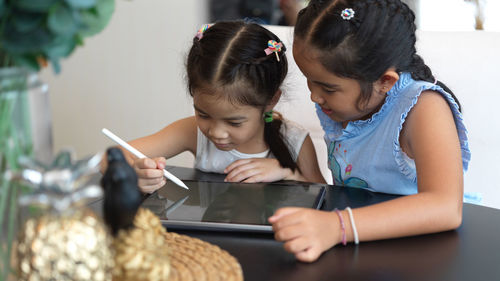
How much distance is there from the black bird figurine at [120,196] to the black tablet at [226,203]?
0.33m

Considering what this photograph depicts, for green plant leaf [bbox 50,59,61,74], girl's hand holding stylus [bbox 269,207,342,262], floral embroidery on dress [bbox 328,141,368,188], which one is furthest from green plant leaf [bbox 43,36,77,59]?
floral embroidery on dress [bbox 328,141,368,188]

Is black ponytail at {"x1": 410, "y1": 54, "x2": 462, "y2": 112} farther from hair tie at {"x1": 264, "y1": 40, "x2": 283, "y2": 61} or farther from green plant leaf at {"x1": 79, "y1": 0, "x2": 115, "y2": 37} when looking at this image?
green plant leaf at {"x1": 79, "y1": 0, "x2": 115, "y2": 37}

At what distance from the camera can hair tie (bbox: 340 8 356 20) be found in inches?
41.0

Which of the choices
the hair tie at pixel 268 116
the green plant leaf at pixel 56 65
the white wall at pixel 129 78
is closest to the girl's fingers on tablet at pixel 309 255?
the green plant leaf at pixel 56 65

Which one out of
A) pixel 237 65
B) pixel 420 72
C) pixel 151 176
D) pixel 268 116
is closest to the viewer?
pixel 151 176

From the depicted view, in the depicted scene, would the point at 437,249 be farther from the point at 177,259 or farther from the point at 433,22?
the point at 433,22

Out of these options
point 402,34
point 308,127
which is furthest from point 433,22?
point 402,34

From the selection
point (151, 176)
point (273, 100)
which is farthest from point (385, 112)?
point (151, 176)

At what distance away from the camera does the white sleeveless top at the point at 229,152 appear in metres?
1.43

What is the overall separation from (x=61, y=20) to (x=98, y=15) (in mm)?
54

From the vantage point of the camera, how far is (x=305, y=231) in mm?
711

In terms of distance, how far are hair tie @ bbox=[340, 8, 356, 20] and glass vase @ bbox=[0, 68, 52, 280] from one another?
0.72 metres

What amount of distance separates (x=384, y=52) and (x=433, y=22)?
185 cm

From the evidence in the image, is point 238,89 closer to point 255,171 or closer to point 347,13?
point 255,171
